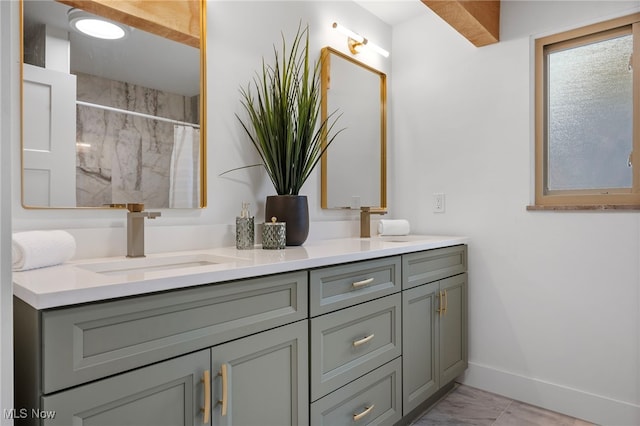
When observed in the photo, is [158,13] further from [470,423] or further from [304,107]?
[470,423]

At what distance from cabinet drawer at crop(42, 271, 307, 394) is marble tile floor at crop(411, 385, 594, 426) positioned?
1180 millimetres

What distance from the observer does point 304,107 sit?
1.77 metres

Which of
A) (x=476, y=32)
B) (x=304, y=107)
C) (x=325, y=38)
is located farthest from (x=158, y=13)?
(x=476, y=32)

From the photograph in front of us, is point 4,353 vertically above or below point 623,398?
above

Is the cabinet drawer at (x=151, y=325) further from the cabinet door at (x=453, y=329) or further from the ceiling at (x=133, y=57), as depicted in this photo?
the cabinet door at (x=453, y=329)

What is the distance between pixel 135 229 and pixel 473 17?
1777 mm

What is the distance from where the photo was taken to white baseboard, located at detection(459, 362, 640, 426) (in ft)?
6.07

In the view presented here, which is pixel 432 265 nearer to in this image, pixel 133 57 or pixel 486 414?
pixel 486 414

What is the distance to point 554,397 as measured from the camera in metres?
2.03

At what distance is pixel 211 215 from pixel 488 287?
153cm

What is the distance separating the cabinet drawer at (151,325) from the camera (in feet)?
2.58

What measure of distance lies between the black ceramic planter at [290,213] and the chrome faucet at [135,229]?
1.70 ft

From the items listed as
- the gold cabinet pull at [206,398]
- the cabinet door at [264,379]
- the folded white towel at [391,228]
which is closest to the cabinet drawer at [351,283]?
the cabinet door at [264,379]

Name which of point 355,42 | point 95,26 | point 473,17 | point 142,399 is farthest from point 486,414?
point 95,26
